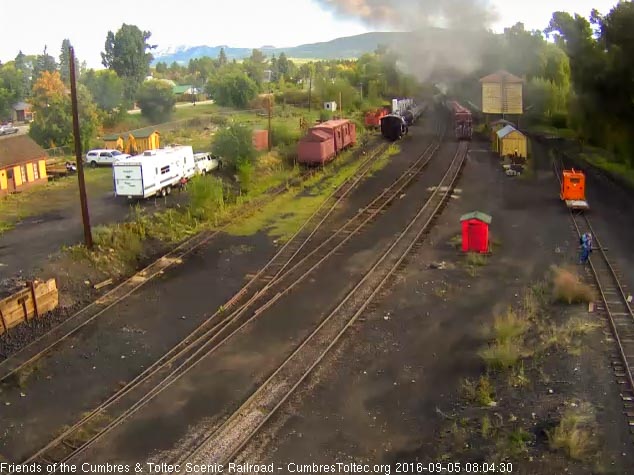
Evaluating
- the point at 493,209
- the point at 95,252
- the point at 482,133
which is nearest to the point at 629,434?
the point at 95,252

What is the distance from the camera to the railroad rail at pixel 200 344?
39.1ft

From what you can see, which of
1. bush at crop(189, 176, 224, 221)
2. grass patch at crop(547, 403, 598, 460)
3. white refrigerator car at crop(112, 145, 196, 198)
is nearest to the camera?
grass patch at crop(547, 403, 598, 460)

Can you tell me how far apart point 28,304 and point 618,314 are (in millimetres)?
15511

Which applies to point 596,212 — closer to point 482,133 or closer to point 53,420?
point 53,420

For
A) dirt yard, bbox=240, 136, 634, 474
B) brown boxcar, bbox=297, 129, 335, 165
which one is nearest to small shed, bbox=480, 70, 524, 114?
brown boxcar, bbox=297, 129, 335, 165

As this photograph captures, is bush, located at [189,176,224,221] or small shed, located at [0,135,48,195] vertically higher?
small shed, located at [0,135,48,195]

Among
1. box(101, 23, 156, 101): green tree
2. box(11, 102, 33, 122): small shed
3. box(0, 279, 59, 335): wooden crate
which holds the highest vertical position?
box(101, 23, 156, 101): green tree

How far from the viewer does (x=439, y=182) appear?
36.2 m

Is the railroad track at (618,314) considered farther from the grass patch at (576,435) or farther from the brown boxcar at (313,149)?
the brown boxcar at (313,149)

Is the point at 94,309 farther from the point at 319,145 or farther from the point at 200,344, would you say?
the point at 319,145

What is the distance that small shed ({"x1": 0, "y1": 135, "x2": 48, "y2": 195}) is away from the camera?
3251 cm

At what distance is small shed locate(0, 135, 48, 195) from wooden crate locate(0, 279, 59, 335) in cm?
1644
